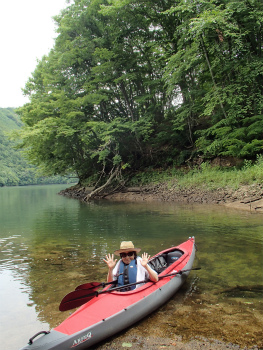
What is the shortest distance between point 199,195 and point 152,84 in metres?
9.19

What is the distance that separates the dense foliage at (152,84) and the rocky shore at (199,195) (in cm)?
241

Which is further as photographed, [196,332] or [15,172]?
[15,172]

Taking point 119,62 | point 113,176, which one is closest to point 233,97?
point 119,62

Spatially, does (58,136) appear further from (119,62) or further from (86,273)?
(86,273)

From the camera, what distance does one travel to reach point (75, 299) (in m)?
3.83

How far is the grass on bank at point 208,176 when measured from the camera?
13.8 metres

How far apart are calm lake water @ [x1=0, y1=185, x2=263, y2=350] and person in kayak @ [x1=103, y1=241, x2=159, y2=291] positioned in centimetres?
61

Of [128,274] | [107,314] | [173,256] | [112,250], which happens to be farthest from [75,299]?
[112,250]

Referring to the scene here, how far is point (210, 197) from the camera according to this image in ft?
50.6

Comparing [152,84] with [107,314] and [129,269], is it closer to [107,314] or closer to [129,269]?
[129,269]

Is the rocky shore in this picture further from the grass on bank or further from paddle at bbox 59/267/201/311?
paddle at bbox 59/267/201/311

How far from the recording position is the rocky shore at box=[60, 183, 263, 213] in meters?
12.7

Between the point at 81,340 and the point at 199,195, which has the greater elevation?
the point at 199,195

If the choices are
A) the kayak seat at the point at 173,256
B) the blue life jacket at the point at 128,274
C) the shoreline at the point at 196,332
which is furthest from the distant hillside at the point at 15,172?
the shoreline at the point at 196,332
